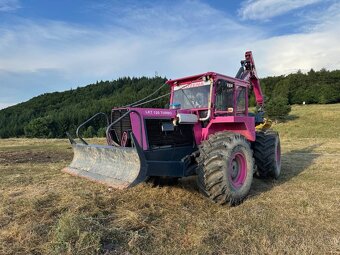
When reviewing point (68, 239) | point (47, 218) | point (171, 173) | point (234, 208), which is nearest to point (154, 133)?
point (171, 173)

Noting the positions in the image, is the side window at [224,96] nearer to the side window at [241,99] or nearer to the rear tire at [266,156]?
the side window at [241,99]

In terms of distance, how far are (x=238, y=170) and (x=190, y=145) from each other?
3.51 feet

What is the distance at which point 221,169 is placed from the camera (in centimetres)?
612

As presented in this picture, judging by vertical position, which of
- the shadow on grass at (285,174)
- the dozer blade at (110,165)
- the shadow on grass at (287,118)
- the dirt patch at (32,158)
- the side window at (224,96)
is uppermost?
the side window at (224,96)

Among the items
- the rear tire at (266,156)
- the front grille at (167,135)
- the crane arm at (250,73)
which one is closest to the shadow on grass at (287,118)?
the crane arm at (250,73)

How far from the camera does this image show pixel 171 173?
6.38 m

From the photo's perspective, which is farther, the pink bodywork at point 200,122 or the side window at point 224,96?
the side window at point 224,96

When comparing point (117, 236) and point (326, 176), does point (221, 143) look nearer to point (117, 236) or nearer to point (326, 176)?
point (117, 236)

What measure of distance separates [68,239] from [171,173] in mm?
2506

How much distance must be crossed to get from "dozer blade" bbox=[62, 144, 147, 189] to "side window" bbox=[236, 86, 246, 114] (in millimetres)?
3182

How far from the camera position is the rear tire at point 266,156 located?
8.67 meters

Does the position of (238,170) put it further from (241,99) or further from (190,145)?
(241,99)

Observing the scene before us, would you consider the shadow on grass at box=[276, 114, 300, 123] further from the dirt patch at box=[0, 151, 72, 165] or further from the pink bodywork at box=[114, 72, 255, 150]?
the pink bodywork at box=[114, 72, 255, 150]

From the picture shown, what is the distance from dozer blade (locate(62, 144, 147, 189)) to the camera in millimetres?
→ 5957
